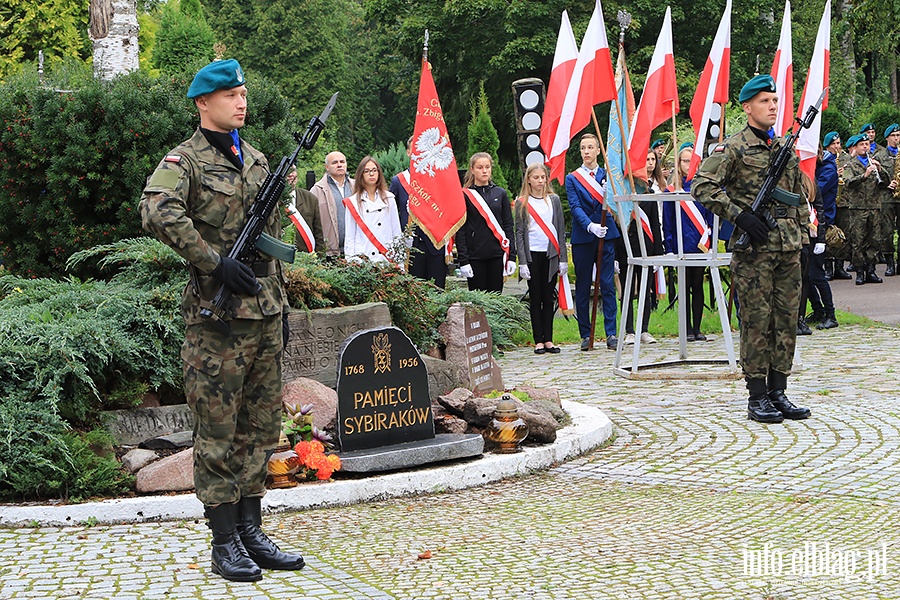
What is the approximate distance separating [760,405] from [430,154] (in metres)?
5.63

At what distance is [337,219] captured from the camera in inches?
520

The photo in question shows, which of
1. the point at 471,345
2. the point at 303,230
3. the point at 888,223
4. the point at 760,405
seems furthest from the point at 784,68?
the point at 888,223

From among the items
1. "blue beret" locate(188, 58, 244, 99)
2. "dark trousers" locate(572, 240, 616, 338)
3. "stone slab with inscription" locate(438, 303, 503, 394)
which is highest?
"blue beret" locate(188, 58, 244, 99)

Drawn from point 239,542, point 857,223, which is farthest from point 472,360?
point 857,223

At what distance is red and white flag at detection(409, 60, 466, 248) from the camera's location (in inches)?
520

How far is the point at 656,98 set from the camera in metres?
11.8

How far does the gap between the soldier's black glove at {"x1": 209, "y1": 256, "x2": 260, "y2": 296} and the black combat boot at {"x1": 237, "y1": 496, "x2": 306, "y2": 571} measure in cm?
101

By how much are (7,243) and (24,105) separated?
1098 millimetres

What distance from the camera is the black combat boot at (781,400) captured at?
29.1 feet

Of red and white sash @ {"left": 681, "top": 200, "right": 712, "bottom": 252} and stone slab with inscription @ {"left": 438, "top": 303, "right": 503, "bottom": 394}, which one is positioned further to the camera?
red and white sash @ {"left": 681, "top": 200, "right": 712, "bottom": 252}

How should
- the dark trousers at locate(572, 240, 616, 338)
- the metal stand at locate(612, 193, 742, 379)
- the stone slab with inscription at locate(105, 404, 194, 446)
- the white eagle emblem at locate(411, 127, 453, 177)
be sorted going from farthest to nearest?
the dark trousers at locate(572, 240, 616, 338) → the white eagle emblem at locate(411, 127, 453, 177) → the metal stand at locate(612, 193, 742, 379) → the stone slab with inscription at locate(105, 404, 194, 446)

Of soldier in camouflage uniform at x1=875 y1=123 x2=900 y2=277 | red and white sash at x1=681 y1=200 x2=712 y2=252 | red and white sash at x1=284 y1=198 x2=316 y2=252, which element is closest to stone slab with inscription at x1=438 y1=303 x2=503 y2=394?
red and white sash at x1=284 y1=198 x2=316 y2=252

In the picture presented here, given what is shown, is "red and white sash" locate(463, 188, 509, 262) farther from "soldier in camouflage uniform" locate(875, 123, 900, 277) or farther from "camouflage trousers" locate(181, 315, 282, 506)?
"soldier in camouflage uniform" locate(875, 123, 900, 277)

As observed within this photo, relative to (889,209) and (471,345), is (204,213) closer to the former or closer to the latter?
(471,345)
